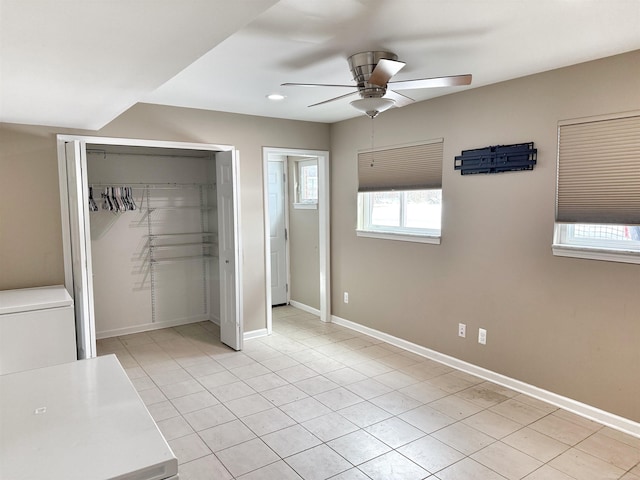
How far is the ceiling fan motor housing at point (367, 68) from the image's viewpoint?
2.64 metres

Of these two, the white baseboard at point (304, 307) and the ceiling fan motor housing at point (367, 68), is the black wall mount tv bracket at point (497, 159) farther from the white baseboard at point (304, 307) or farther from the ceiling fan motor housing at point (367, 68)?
the white baseboard at point (304, 307)

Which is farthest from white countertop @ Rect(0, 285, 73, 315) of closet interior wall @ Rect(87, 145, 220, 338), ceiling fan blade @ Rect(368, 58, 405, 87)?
ceiling fan blade @ Rect(368, 58, 405, 87)

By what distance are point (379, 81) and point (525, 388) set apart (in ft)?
8.39

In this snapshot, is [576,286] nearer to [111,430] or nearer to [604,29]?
[604,29]

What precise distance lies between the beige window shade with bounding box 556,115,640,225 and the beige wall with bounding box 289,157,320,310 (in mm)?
3117

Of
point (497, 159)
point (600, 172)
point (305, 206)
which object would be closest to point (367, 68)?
point (497, 159)

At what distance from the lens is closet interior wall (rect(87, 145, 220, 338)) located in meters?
4.70

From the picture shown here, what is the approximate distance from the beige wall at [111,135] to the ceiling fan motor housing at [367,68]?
6.77 ft

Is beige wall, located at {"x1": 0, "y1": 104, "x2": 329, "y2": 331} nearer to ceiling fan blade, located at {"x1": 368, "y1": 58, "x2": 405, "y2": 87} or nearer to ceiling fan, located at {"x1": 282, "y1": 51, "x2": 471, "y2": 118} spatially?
ceiling fan, located at {"x1": 282, "y1": 51, "x2": 471, "y2": 118}

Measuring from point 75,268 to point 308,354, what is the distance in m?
2.23

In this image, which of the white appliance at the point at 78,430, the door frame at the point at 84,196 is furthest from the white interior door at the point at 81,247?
the white appliance at the point at 78,430

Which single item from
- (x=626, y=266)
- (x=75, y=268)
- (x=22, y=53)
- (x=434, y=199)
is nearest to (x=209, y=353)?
(x=75, y=268)

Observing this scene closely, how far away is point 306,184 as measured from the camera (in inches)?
229

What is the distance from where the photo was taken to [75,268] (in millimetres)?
3631
